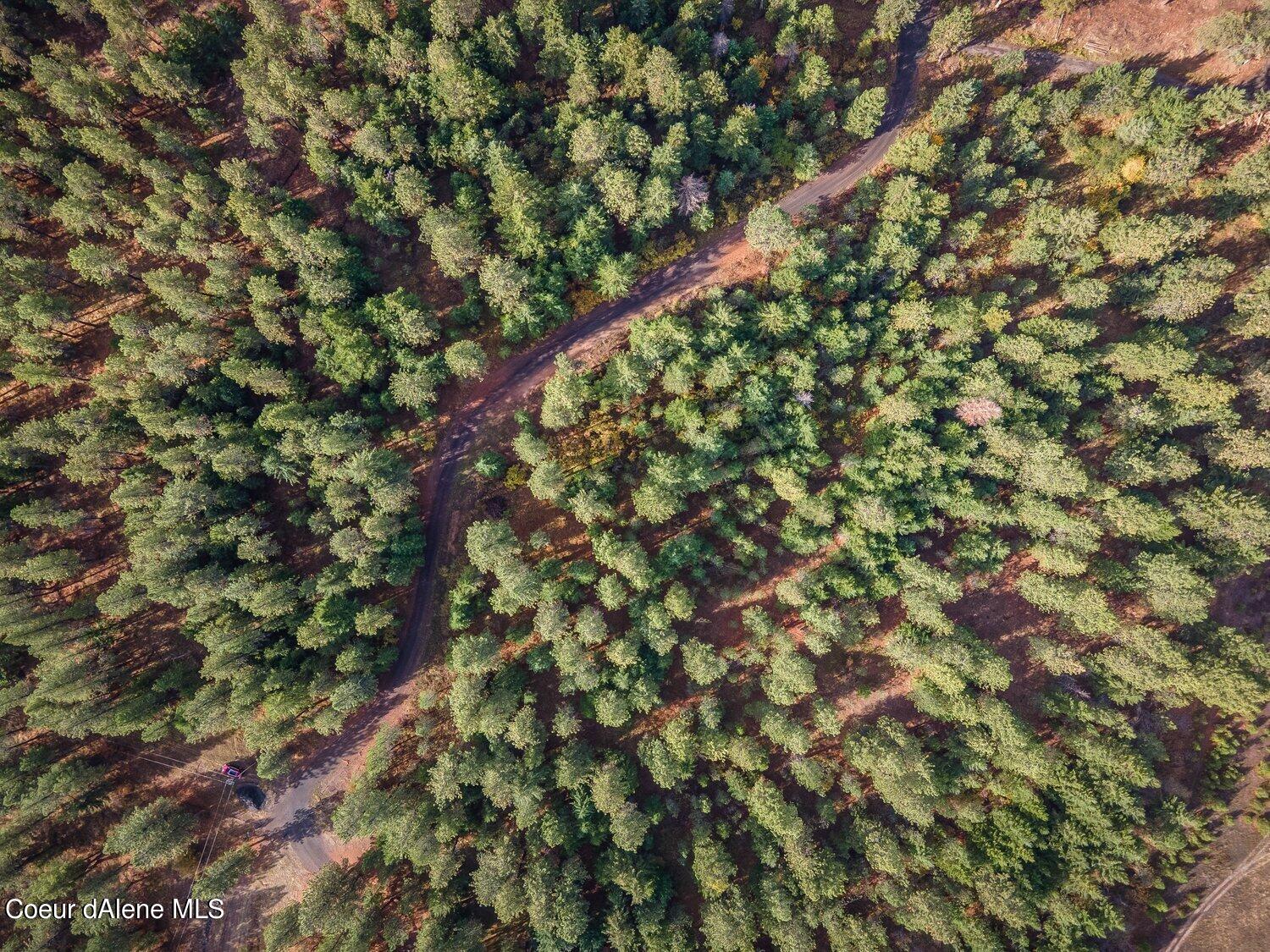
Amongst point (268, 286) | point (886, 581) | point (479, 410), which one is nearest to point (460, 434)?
point (479, 410)

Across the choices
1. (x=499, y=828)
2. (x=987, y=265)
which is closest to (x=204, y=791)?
(x=499, y=828)

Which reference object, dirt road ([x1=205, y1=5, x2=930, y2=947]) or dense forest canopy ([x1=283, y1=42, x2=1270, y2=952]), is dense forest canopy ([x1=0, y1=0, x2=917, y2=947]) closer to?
dirt road ([x1=205, y1=5, x2=930, y2=947])

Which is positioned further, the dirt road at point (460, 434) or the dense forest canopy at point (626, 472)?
the dirt road at point (460, 434)

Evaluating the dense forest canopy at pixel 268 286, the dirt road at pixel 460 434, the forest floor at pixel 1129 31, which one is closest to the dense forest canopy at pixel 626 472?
the dense forest canopy at pixel 268 286

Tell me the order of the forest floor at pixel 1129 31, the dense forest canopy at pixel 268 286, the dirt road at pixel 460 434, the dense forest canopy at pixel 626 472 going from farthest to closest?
1. the forest floor at pixel 1129 31
2. the dirt road at pixel 460 434
3. the dense forest canopy at pixel 626 472
4. the dense forest canopy at pixel 268 286

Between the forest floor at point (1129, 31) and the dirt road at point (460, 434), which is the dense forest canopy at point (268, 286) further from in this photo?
the forest floor at point (1129, 31)

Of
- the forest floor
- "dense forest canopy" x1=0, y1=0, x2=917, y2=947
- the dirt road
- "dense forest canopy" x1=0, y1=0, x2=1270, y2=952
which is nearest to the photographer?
"dense forest canopy" x1=0, y1=0, x2=917, y2=947

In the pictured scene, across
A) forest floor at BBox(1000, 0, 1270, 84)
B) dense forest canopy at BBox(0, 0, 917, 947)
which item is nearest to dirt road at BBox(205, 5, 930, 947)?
dense forest canopy at BBox(0, 0, 917, 947)

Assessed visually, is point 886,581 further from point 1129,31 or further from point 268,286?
point 1129,31
